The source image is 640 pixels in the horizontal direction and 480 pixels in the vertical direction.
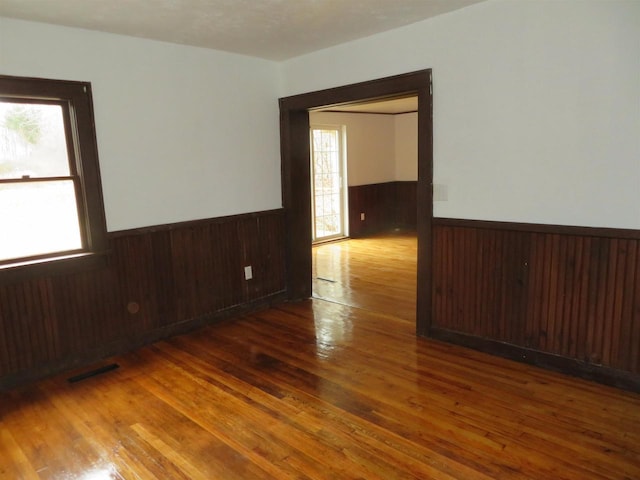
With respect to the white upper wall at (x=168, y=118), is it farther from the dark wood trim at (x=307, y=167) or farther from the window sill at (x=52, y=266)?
the window sill at (x=52, y=266)

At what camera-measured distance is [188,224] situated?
4043mm

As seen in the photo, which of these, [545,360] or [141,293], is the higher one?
[141,293]

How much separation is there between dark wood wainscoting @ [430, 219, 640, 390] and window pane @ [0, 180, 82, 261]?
2772mm

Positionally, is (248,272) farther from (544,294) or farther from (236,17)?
(544,294)

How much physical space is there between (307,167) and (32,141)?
98.8 inches

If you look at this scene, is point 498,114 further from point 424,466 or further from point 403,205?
point 403,205

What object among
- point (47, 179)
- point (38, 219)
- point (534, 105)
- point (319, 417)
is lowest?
point (319, 417)

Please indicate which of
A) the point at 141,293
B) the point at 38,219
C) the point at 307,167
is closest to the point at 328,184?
the point at 307,167

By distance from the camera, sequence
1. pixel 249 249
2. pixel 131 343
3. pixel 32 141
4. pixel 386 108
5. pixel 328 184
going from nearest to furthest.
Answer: pixel 32 141
pixel 131 343
pixel 249 249
pixel 328 184
pixel 386 108

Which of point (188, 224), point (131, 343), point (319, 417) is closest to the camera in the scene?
point (319, 417)

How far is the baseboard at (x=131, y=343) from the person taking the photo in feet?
10.5

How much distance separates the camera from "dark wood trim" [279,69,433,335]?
3596mm

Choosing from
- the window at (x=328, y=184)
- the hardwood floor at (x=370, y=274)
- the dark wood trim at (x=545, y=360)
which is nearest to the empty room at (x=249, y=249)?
the dark wood trim at (x=545, y=360)

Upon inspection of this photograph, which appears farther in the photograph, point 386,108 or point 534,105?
point 386,108
